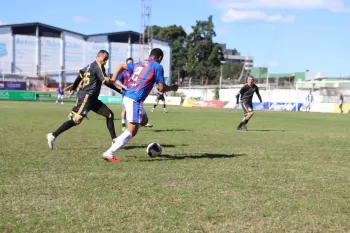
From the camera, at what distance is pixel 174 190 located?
18.3 feet

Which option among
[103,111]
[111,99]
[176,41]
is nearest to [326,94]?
[111,99]

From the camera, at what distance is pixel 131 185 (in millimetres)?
5824

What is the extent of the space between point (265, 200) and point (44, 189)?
2.66 m

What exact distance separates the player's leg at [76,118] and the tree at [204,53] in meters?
87.4

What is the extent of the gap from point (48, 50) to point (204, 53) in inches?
1561

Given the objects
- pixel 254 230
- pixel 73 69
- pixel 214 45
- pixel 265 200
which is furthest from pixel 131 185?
pixel 214 45

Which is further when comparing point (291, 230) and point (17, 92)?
point (17, 92)

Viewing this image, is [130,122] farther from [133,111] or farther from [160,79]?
[160,79]

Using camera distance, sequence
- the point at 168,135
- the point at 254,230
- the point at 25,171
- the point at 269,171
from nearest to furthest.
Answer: the point at 254,230 < the point at 25,171 < the point at 269,171 < the point at 168,135

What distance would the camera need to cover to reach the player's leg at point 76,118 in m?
9.02

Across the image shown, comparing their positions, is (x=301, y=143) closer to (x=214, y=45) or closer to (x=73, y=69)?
(x=73, y=69)

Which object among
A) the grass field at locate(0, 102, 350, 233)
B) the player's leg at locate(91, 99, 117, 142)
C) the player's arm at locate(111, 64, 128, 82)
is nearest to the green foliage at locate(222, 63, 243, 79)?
the player's leg at locate(91, 99, 117, 142)

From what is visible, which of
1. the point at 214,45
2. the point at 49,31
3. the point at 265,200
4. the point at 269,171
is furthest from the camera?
the point at 214,45

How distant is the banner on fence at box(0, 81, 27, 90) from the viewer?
2203 inches
